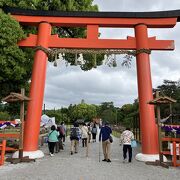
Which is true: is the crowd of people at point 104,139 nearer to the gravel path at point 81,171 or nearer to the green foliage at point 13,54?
the gravel path at point 81,171

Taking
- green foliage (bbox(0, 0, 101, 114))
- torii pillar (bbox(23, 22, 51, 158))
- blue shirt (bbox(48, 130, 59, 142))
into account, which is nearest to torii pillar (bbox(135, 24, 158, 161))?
blue shirt (bbox(48, 130, 59, 142))

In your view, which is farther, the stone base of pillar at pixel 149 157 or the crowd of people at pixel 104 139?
the crowd of people at pixel 104 139

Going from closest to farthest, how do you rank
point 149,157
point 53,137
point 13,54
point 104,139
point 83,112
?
1. point 149,157
2. point 104,139
3. point 13,54
4. point 53,137
5. point 83,112

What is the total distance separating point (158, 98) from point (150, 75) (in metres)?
2.09

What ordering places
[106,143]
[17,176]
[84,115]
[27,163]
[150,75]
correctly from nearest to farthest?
[17,176] < [27,163] < [106,143] < [150,75] < [84,115]

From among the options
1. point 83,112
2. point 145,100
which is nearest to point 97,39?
point 145,100

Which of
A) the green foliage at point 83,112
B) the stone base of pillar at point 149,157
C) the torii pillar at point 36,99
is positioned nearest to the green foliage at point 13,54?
the torii pillar at point 36,99

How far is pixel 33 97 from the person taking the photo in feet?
41.2

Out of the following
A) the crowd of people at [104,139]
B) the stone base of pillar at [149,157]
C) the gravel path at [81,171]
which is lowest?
the gravel path at [81,171]

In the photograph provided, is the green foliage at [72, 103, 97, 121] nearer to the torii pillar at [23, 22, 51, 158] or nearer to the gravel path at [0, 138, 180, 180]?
the torii pillar at [23, 22, 51, 158]

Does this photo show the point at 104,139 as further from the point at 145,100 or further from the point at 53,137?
the point at 53,137

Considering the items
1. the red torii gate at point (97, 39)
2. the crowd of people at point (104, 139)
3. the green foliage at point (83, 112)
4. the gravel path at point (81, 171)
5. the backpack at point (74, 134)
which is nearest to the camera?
the gravel path at point (81, 171)

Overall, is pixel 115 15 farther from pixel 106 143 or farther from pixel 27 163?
pixel 27 163

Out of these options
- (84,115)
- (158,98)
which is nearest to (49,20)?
(158,98)
